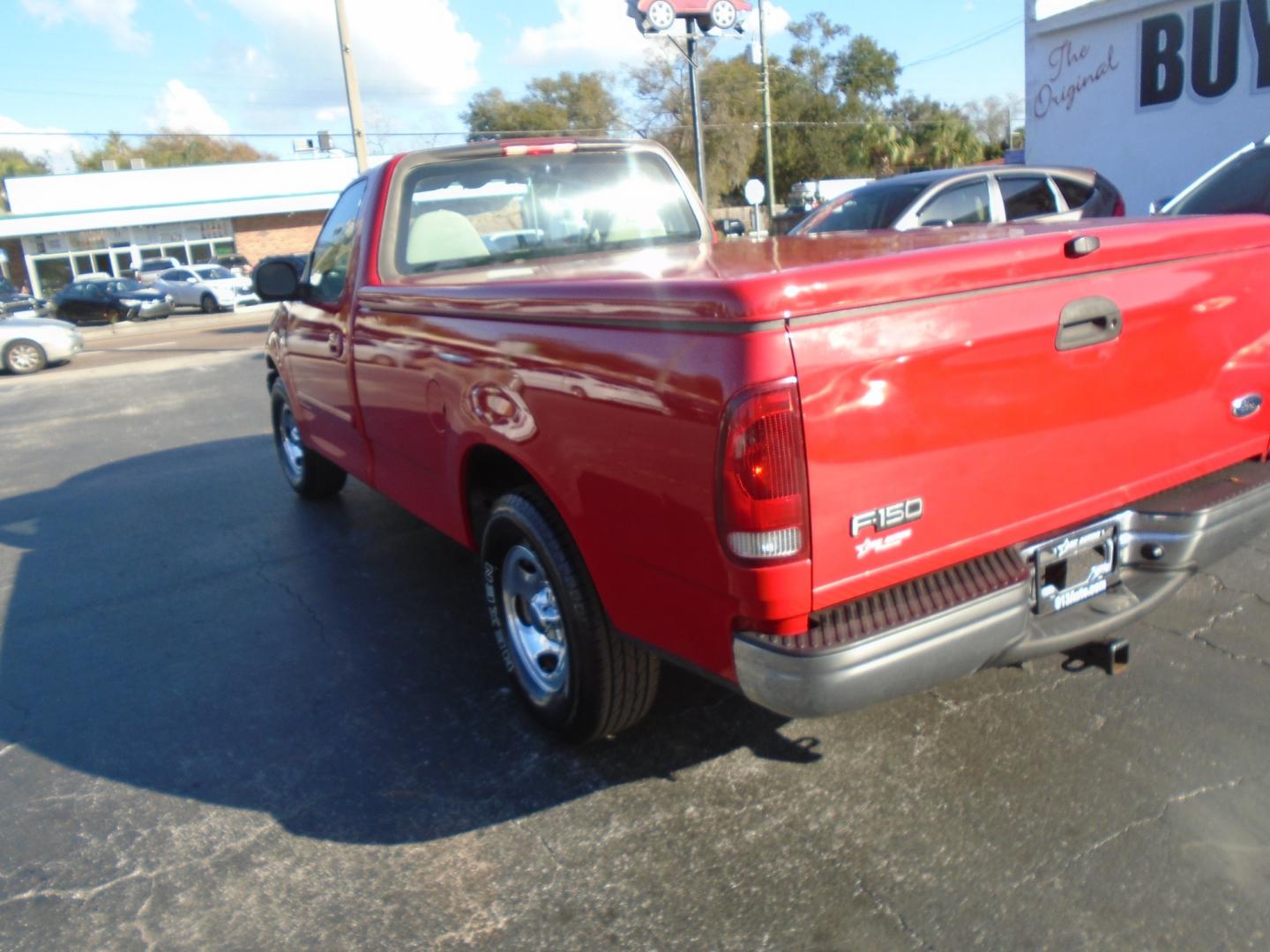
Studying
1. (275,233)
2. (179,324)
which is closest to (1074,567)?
(179,324)

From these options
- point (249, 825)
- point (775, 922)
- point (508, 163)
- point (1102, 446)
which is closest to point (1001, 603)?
point (1102, 446)

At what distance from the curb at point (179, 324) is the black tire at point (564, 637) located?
24993mm

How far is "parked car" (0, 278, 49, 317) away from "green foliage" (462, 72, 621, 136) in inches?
889

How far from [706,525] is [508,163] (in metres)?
3.11

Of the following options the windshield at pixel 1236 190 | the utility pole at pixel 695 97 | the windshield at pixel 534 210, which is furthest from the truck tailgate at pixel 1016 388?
the utility pole at pixel 695 97

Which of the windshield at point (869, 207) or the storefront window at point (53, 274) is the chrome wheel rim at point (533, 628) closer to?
the windshield at point (869, 207)

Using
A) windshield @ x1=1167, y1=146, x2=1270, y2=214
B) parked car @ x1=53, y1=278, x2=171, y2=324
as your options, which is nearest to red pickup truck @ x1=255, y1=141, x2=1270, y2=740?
windshield @ x1=1167, y1=146, x2=1270, y2=214

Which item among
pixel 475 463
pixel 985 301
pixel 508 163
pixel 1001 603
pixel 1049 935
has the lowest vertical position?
pixel 1049 935

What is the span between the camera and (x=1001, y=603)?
8.57 feet

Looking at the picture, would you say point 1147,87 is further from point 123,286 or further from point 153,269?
point 153,269

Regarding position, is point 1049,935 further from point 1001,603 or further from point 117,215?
point 117,215

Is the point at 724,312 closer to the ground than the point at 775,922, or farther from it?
farther from it

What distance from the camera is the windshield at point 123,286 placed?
3079cm

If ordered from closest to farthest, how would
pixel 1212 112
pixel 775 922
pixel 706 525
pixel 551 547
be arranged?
pixel 706 525 < pixel 775 922 < pixel 551 547 < pixel 1212 112
